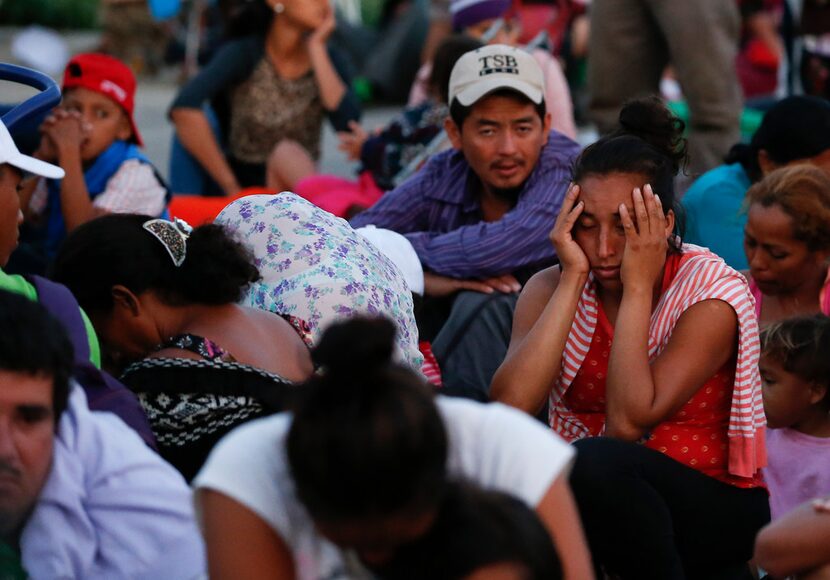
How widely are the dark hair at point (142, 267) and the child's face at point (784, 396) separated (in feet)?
4.42

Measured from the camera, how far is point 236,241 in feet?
10.5

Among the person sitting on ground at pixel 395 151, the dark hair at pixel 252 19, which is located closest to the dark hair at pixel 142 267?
the person sitting on ground at pixel 395 151

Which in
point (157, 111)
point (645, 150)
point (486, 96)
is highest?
point (645, 150)

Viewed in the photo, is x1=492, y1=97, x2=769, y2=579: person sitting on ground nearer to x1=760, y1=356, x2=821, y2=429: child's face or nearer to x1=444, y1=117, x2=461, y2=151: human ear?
x1=760, y1=356, x2=821, y2=429: child's face

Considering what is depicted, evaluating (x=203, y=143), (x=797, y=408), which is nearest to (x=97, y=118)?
(x=203, y=143)

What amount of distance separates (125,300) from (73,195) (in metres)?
1.72

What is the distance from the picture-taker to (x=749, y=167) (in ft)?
15.5

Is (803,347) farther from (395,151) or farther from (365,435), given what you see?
(395,151)

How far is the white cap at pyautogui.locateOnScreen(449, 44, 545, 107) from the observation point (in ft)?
14.1

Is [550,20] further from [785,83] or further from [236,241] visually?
[236,241]

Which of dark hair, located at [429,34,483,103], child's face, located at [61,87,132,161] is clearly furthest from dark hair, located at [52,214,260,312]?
dark hair, located at [429,34,483,103]

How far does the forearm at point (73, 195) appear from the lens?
4.64 metres

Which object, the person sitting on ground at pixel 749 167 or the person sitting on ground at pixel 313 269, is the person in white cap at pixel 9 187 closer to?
the person sitting on ground at pixel 313 269

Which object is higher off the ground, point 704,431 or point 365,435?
point 365,435
